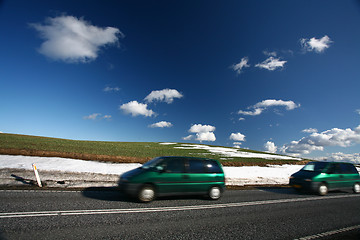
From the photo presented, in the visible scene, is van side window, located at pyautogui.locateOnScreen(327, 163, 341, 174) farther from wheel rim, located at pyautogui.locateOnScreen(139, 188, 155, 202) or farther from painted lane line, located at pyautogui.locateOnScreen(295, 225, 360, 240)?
wheel rim, located at pyautogui.locateOnScreen(139, 188, 155, 202)

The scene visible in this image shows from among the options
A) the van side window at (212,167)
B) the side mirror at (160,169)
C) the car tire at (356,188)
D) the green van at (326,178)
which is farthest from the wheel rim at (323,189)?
the side mirror at (160,169)

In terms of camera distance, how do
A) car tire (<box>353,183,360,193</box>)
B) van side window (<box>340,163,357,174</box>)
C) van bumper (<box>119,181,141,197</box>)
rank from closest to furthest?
1. van bumper (<box>119,181,141,197</box>)
2. van side window (<box>340,163,357,174</box>)
3. car tire (<box>353,183,360,193</box>)

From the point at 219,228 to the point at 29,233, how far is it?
170 inches

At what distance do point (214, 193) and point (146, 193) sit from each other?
125 inches

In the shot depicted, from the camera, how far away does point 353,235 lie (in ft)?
15.0

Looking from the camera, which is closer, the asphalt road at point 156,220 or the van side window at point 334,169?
the asphalt road at point 156,220

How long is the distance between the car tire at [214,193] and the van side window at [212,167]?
2.46ft

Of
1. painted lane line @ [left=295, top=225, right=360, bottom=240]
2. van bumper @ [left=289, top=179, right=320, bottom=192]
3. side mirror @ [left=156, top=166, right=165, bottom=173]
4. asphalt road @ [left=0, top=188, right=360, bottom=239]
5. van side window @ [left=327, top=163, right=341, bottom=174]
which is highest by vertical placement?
van side window @ [left=327, top=163, right=341, bottom=174]

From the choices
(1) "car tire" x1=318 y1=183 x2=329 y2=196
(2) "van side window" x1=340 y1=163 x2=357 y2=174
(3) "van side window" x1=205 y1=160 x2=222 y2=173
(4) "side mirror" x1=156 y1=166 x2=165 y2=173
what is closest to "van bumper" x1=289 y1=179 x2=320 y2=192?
(1) "car tire" x1=318 y1=183 x2=329 y2=196

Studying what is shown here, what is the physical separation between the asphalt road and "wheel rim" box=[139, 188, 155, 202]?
23 cm

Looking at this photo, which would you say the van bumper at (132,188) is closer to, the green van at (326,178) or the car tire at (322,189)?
the green van at (326,178)

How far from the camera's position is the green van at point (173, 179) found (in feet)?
22.2

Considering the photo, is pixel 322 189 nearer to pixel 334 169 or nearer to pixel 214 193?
pixel 334 169

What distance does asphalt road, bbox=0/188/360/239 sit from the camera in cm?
400
